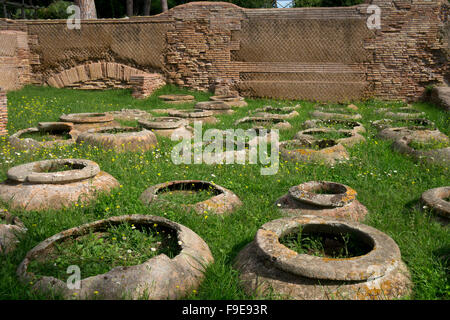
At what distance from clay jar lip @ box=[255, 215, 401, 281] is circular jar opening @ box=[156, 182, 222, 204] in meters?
1.26

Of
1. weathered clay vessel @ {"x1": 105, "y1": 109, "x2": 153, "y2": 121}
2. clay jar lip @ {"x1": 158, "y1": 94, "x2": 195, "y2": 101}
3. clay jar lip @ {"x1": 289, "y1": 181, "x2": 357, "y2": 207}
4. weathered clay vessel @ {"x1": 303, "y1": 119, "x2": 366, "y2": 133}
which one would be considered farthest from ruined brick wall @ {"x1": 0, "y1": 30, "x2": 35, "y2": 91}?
clay jar lip @ {"x1": 289, "y1": 181, "x2": 357, "y2": 207}

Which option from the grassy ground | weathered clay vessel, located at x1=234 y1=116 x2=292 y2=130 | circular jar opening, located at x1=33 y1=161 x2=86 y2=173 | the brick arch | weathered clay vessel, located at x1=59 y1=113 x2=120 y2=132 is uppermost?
the brick arch

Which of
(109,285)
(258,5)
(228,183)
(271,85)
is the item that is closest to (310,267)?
(109,285)

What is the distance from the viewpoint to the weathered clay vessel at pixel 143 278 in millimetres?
2535

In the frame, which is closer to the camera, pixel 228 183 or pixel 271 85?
pixel 228 183

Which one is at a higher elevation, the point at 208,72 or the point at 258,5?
the point at 258,5

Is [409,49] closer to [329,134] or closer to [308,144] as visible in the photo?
[329,134]

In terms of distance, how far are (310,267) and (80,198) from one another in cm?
252

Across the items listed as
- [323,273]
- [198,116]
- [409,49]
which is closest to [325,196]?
[323,273]

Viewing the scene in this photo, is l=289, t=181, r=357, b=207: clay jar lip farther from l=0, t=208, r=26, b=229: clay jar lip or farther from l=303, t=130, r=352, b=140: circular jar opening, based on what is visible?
l=303, t=130, r=352, b=140: circular jar opening

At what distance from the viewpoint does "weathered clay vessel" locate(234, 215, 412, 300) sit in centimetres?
249

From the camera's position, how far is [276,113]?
10.3 m
